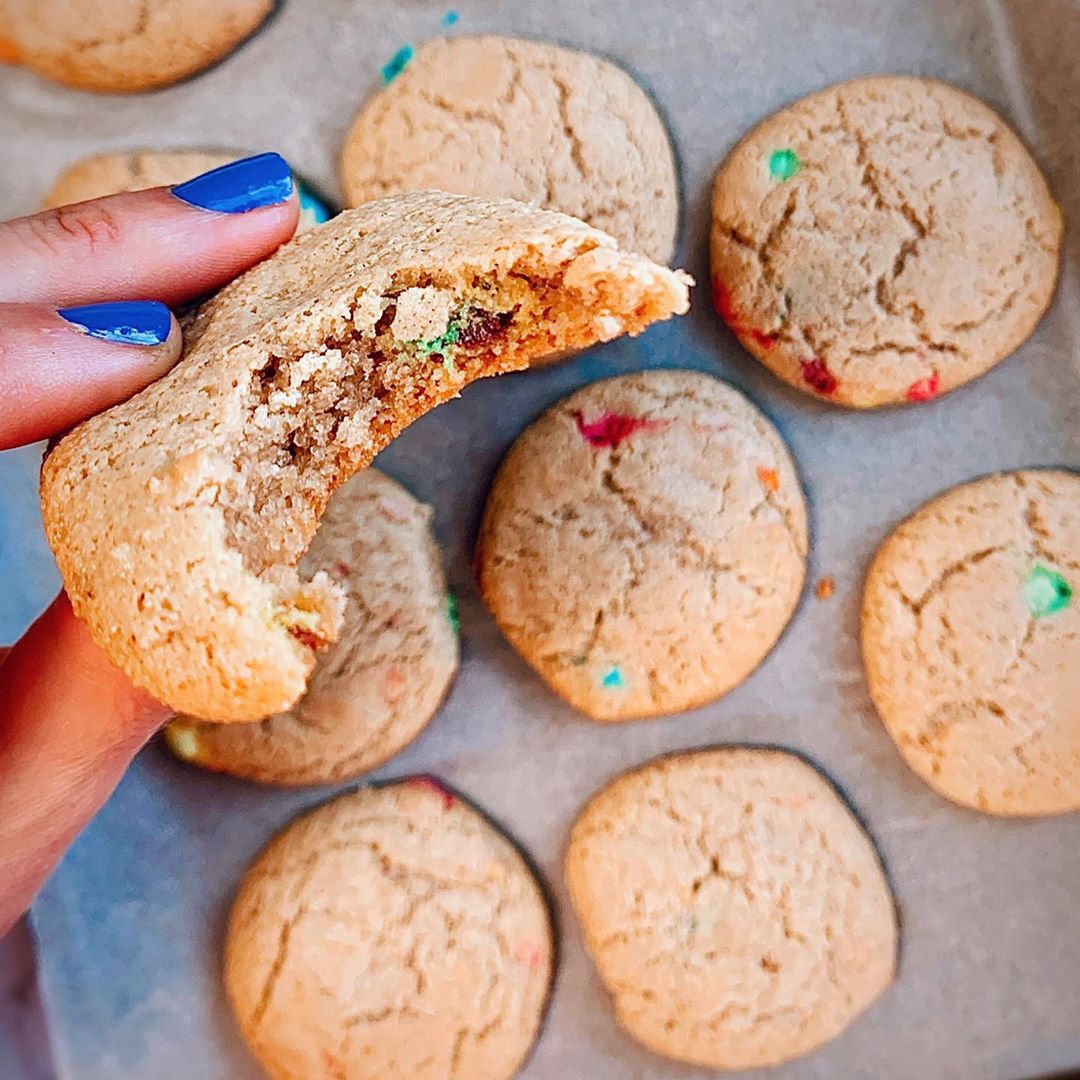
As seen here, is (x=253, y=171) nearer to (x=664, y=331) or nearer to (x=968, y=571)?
(x=664, y=331)

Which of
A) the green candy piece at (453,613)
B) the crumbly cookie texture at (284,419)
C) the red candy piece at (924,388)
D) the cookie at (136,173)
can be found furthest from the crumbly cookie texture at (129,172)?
the red candy piece at (924,388)

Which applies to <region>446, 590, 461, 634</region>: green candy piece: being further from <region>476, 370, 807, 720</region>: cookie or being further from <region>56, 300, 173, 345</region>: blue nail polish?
<region>56, 300, 173, 345</region>: blue nail polish

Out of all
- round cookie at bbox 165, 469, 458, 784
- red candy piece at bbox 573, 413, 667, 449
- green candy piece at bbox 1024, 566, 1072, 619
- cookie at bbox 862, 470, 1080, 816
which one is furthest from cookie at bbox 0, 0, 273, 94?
green candy piece at bbox 1024, 566, 1072, 619

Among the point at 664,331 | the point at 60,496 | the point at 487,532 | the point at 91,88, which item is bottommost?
the point at 487,532

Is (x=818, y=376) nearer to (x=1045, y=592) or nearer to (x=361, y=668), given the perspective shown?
(x=1045, y=592)

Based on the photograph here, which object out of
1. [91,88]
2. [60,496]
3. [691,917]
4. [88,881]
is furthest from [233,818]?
[91,88]

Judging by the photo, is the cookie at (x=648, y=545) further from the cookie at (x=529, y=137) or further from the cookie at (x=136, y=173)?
the cookie at (x=136, y=173)
